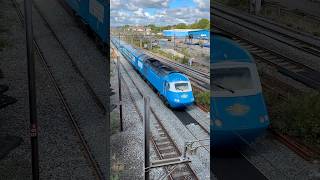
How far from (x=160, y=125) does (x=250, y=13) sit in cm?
238

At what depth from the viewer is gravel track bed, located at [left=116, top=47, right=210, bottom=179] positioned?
15.0 feet

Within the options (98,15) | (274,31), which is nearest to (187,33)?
(274,31)

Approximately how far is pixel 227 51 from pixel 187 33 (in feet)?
2.10

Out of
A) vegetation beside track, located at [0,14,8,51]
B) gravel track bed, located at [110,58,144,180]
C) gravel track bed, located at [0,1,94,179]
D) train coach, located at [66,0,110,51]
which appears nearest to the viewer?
gravel track bed, located at [110,58,144,180]

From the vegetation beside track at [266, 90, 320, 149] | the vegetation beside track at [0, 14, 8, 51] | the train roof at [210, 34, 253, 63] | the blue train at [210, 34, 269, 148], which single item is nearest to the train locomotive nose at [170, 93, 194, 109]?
the blue train at [210, 34, 269, 148]

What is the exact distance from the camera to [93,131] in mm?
7668

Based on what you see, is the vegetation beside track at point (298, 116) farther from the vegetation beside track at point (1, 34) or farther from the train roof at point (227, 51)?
the vegetation beside track at point (1, 34)

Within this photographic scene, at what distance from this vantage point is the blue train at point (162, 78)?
469 cm

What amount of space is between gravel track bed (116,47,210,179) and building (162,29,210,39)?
3.20ft

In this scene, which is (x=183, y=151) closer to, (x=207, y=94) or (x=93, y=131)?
(x=207, y=94)

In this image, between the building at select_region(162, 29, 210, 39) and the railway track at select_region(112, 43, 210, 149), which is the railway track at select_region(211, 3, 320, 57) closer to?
the building at select_region(162, 29, 210, 39)

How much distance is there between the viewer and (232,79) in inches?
182

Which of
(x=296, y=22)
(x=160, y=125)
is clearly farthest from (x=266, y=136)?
(x=296, y=22)

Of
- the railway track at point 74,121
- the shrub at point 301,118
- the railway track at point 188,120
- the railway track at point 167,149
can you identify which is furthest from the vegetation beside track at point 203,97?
the railway track at point 74,121
